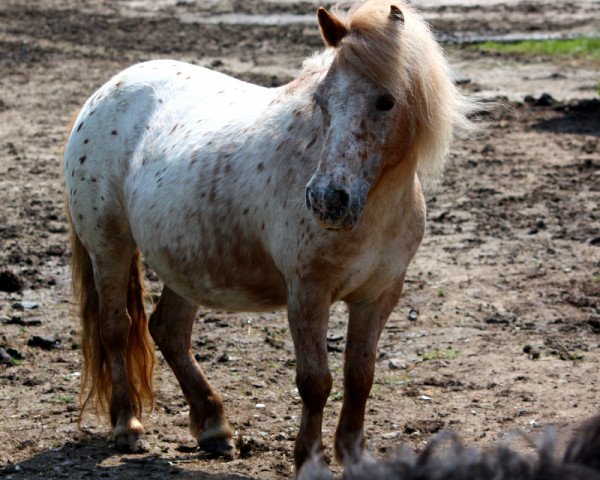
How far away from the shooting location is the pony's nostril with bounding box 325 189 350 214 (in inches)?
152

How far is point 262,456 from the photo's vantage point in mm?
5039

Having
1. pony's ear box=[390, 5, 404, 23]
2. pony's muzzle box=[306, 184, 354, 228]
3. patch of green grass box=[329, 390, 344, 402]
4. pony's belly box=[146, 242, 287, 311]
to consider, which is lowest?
patch of green grass box=[329, 390, 344, 402]

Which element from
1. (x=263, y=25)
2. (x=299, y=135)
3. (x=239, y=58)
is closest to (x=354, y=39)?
(x=299, y=135)

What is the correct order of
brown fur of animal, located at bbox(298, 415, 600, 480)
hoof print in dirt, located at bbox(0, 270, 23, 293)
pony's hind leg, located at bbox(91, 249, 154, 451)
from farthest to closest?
hoof print in dirt, located at bbox(0, 270, 23, 293), pony's hind leg, located at bbox(91, 249, 154, 451), brown fur of animal, located at bbox(298, 415, 600, 480)

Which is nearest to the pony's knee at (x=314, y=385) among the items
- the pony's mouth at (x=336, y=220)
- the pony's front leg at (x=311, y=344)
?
the pony's front leg at (x=311, y=344)

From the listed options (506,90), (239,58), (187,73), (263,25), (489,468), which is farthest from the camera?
(263,25)

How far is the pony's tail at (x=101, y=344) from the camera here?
543cm

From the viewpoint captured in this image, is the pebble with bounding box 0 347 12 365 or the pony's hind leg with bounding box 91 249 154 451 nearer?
the pony's hind leg with bounding box 91 249 154 451

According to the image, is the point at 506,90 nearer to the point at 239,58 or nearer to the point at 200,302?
the point at 239,58

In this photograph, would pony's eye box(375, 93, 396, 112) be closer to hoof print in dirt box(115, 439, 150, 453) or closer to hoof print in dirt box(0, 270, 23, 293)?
hoof print in dirt box(115, 439, 150, 453)

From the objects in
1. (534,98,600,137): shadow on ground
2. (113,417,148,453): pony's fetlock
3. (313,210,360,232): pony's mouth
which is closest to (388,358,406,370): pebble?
(113,417,148,453): pony's fetlock

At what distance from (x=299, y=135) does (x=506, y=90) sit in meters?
9.39

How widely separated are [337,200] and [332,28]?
72 centimetres

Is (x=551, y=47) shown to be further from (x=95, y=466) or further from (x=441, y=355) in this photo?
(x=95, y=466)
